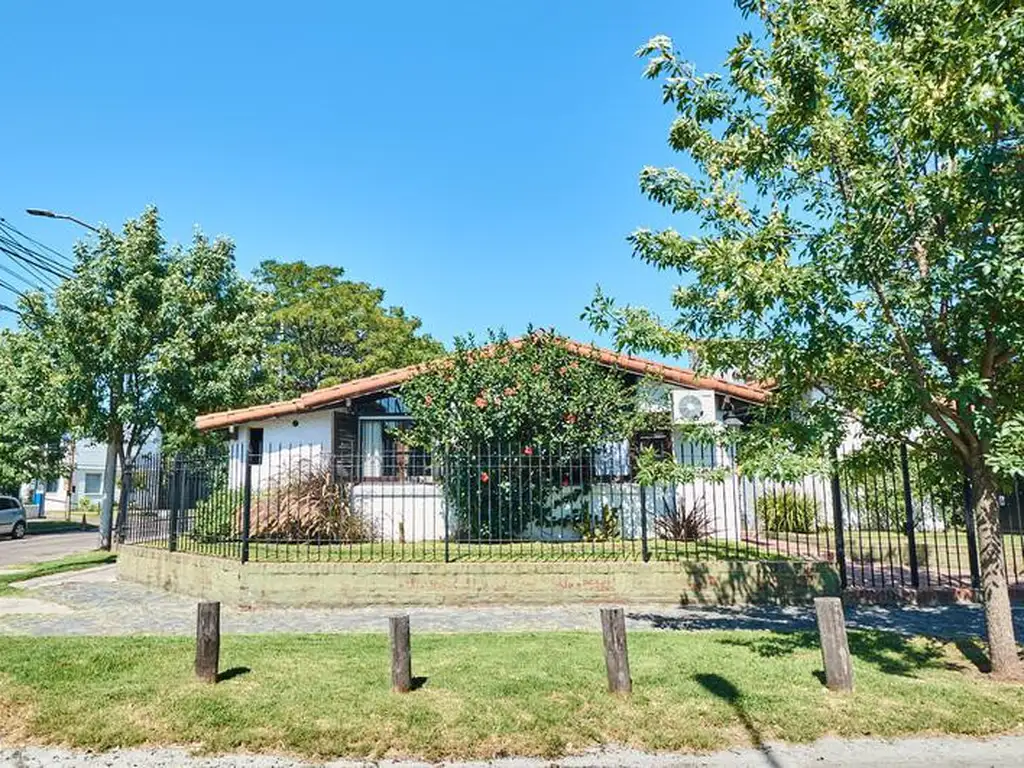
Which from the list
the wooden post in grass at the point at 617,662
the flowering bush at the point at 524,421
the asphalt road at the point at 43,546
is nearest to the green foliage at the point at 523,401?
the flowering bush at the point at 524,421

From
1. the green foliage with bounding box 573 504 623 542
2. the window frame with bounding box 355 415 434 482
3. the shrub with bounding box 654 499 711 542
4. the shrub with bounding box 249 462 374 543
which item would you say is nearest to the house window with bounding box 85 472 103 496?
the window frame with bounding box 355 415 434 482

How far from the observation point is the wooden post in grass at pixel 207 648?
6062mm

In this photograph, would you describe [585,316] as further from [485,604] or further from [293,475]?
[293,475]

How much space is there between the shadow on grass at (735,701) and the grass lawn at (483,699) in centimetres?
2

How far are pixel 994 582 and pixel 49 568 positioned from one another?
1649cm

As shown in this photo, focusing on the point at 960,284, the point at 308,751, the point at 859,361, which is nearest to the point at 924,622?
the point at 859,361

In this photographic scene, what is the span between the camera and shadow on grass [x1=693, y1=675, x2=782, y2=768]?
4737 millimetres

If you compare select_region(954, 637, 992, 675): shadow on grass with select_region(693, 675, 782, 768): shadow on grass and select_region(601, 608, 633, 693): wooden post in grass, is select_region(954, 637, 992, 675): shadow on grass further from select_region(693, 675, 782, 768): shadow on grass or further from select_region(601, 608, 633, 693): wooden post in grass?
select_region(601, 608, 633, 693): wooden post in grass

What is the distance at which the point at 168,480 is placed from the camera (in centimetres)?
1224

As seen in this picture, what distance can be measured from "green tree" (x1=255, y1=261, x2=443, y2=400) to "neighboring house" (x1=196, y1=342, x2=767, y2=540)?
388 inches

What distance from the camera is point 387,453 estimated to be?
53.9 ft

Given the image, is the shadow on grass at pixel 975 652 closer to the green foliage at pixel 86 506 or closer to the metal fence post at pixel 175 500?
the metal fence post at pixel 175 500

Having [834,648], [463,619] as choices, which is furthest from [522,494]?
[834,648]

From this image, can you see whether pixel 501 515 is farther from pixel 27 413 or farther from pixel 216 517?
pixel 27 413
